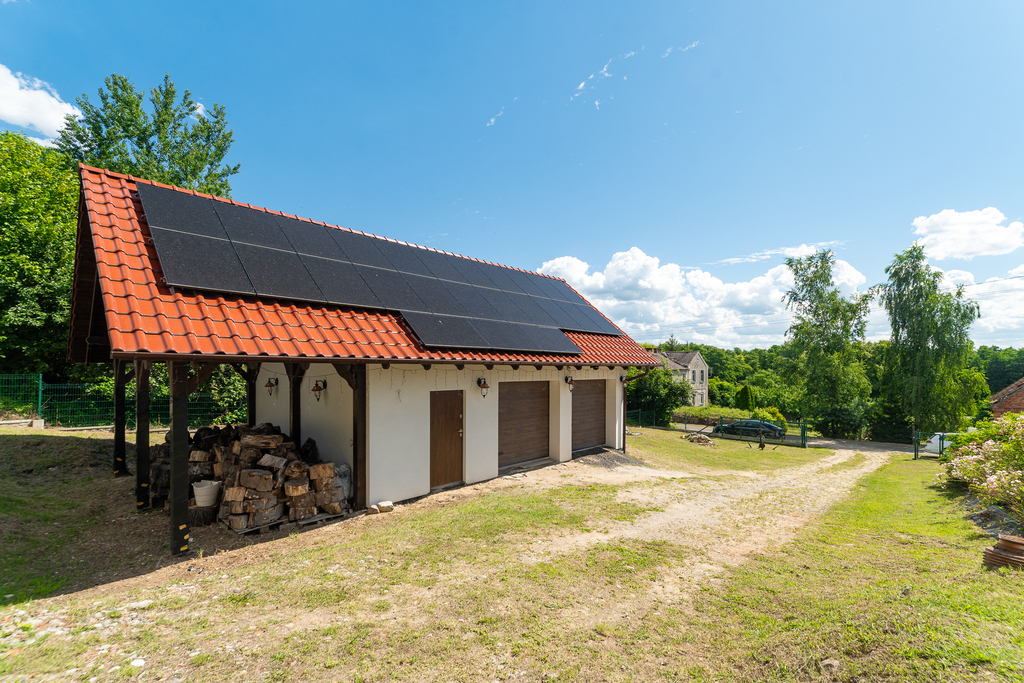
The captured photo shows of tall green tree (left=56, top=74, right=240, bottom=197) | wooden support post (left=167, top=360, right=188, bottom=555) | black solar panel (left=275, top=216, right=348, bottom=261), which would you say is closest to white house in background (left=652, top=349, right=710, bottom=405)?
tall green tree (left=56, top=74, right=240, bottom=197)

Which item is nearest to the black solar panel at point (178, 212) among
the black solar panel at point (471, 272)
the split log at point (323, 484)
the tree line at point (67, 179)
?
the split log at point (323, 484)

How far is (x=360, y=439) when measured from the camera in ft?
24.7

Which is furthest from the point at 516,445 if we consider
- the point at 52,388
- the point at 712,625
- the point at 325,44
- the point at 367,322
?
the point at 52,388

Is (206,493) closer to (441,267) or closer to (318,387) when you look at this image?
(318,387)

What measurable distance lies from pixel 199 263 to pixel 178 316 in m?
1.28

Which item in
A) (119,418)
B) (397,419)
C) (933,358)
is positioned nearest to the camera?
(397,419)

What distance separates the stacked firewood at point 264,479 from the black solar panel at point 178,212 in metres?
3.72

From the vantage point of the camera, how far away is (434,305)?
9.52 m

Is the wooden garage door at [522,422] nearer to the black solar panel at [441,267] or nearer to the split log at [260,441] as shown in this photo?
the black solar panel at [441,267]

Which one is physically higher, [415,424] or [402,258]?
[402,258]

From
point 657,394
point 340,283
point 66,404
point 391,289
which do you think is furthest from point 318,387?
point 657,394

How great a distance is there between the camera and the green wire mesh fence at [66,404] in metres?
13.4

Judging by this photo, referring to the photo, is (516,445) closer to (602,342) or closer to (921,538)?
(602,342)

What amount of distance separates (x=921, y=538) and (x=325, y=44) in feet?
63.0
